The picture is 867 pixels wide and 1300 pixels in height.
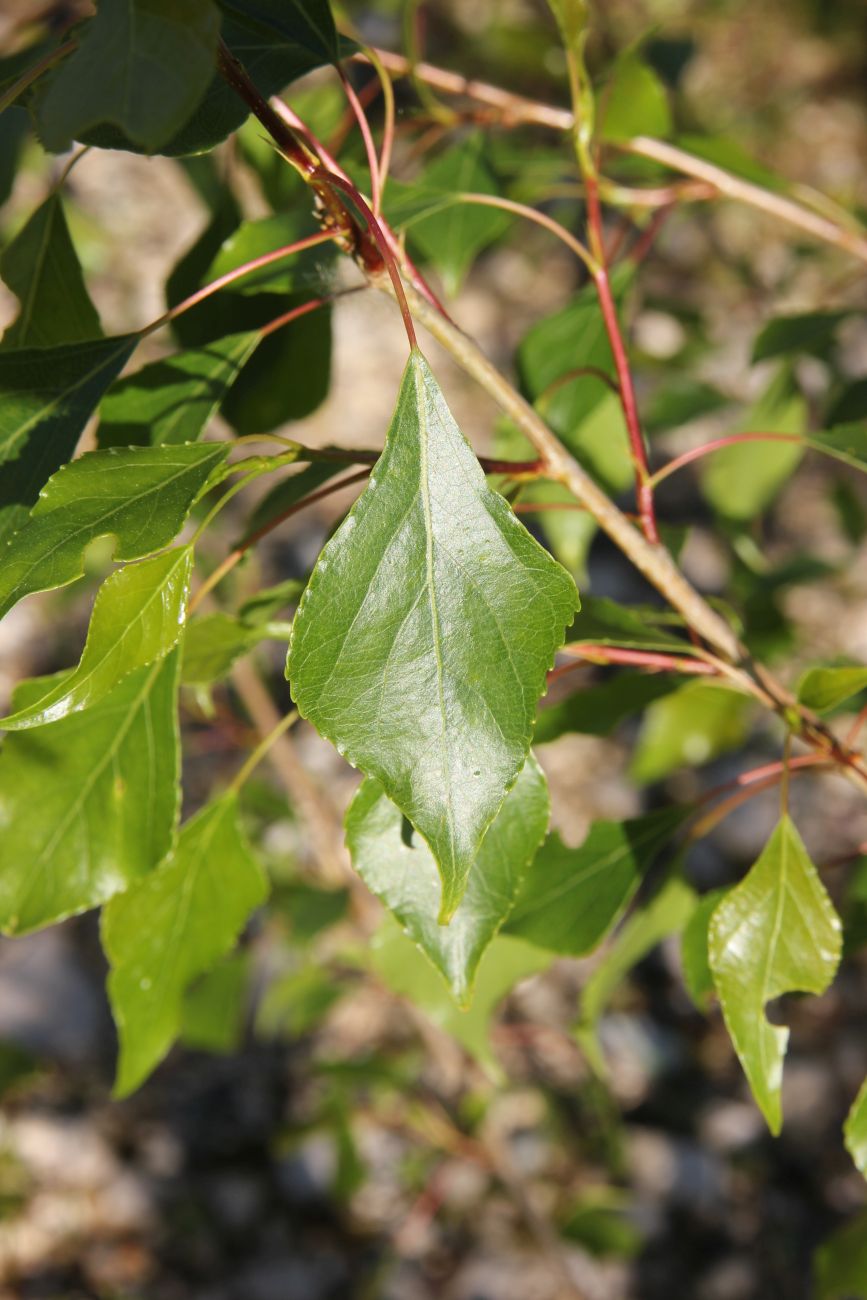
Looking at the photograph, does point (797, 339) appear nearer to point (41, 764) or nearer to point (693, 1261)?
point (41, 764)

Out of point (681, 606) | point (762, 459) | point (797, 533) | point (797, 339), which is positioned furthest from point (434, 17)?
point (681, 606)

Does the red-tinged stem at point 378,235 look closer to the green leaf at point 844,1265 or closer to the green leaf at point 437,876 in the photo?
the green leaf at point 437,876

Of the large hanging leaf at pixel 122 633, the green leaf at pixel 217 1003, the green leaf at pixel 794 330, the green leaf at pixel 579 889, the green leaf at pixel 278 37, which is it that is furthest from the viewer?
the green leaf at pixel 217 1003

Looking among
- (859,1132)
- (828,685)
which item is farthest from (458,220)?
(859,1132)

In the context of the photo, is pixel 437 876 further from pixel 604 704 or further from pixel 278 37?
pixel 278 37

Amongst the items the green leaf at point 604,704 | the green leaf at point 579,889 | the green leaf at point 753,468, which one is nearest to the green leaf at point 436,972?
the green leaf at point 579,889

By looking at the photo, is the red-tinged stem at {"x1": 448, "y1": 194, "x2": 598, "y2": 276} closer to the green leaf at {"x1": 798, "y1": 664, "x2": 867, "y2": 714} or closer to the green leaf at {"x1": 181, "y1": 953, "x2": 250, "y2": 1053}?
the green leaf at {"x1": 798, "y1": 664, "x2": 867, "y2": 714}

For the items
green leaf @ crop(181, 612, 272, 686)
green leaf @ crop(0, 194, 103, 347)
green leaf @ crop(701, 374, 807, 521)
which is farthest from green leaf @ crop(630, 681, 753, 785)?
green leaf @ crop(0, 194, 103, 347)
